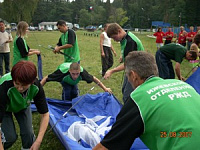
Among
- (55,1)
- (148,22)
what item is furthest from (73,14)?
(148,22)

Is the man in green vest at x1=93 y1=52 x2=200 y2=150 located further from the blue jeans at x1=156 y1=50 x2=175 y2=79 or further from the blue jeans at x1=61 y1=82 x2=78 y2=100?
the blue jeans at x1=156 y1=50 x2=175 y2=79

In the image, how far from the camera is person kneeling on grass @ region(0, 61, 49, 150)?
173 centimetres

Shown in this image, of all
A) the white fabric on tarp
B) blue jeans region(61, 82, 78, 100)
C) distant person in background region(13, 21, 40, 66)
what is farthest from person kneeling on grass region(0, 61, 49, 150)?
distant person in background region(13, 21, 40, 66)

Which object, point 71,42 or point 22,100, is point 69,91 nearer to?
point 71,42

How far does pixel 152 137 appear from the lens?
128 cm

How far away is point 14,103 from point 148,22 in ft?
208

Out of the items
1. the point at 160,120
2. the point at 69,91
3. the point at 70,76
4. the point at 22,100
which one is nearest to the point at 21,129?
the point at 22,100

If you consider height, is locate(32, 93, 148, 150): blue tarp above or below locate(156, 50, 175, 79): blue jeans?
below

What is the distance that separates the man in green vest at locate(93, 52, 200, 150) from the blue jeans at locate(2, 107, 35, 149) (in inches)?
49.0

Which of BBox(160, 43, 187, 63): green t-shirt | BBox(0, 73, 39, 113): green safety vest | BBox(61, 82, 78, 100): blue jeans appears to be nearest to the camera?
BBox(0, 73, 39, 113): green safety vest

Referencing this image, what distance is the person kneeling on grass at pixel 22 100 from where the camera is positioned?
5.67 feet

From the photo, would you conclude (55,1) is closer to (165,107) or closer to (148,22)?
(148,22)

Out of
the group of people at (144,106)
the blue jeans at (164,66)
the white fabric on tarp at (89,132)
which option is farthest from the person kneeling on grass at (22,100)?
the blue jeans at (164,66)
